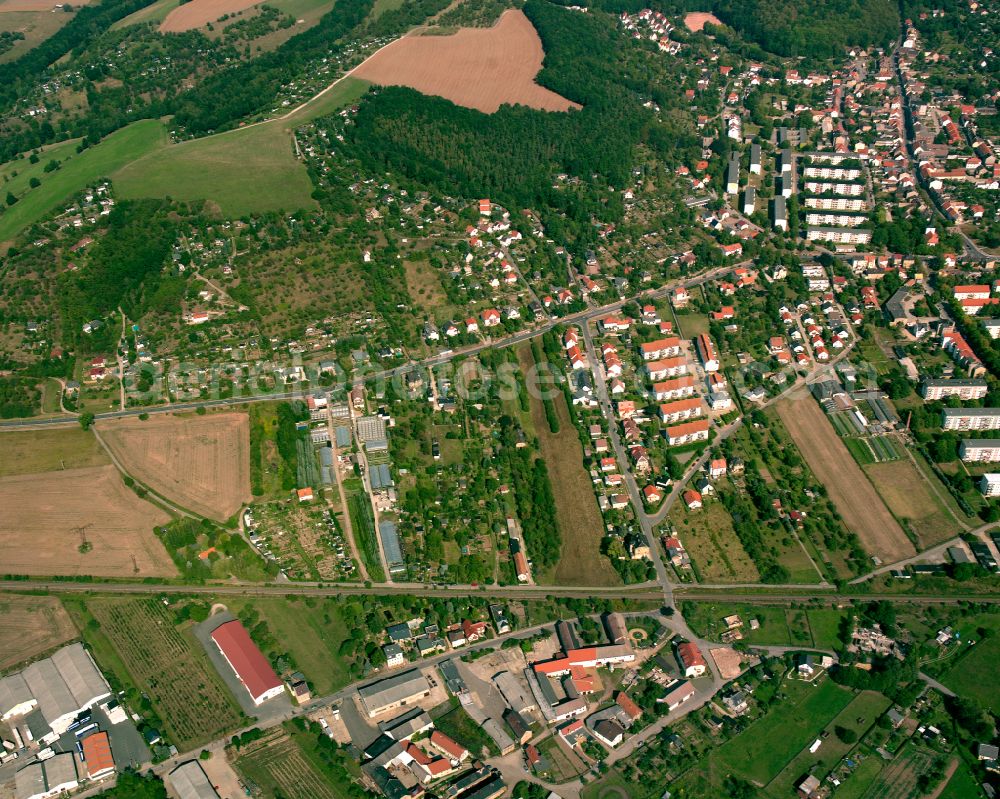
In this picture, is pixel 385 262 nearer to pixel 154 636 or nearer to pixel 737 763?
pixel 154 636

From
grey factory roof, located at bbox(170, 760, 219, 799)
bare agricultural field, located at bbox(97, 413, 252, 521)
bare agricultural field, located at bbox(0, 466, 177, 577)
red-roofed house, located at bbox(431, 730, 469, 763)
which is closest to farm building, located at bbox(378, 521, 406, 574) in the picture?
bare agricultural field, located at bbox(97, 413, 252, 521)

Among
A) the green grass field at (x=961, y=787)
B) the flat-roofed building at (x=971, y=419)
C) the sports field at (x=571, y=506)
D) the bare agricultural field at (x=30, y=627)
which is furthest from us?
the flat-roofed building at (x=971, y=419)

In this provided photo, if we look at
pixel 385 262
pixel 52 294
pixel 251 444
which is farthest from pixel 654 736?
pixel 52 294

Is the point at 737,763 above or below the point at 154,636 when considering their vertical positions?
below

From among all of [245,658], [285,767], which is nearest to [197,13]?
[245,658]

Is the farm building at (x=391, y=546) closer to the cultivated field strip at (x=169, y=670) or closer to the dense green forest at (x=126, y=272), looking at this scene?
the cultivated field strip at (x=169, y=670)

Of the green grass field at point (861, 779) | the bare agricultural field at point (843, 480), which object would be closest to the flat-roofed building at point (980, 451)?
the bare agricultural field at point (843, 480)

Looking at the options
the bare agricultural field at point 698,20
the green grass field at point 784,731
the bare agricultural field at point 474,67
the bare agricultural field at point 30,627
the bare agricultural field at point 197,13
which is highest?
the bare agricultural field at point 197,13
